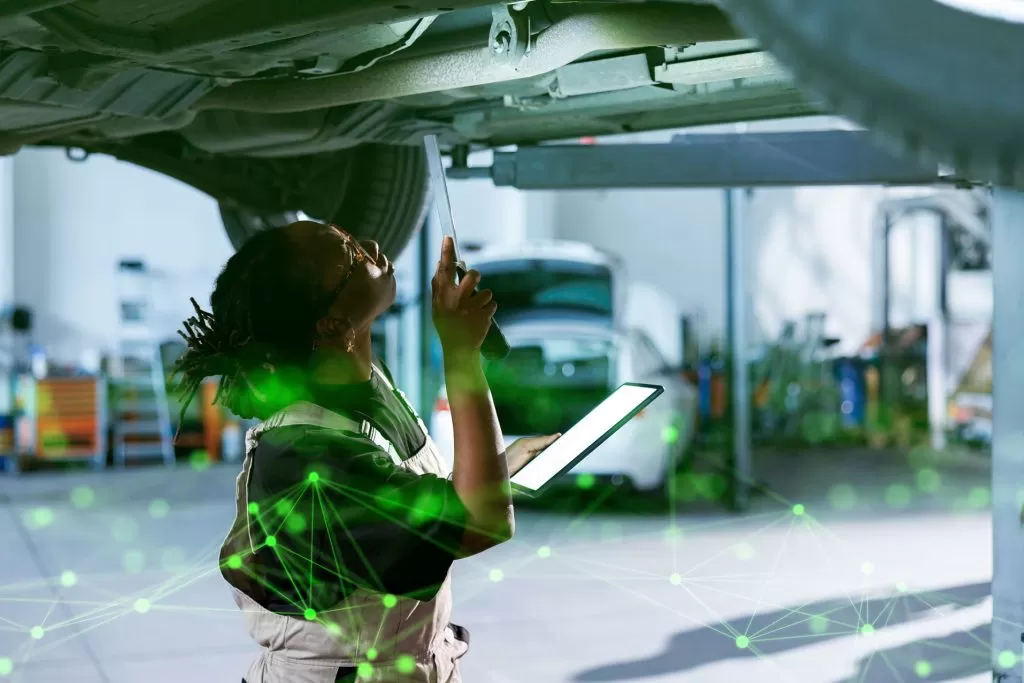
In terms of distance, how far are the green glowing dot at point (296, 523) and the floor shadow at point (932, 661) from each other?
7.53 ft

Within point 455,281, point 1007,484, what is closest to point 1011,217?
point 1007,484

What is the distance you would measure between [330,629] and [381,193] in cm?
211

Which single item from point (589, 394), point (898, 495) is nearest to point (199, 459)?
point (589, 394)

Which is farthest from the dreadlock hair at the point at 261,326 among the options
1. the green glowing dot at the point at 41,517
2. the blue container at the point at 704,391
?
the blue container at the point at 704,391

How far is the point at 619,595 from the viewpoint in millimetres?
4078

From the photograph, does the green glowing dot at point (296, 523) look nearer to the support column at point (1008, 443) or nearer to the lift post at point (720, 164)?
the support column at point (1008, 443)

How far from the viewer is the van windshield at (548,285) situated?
7.24 m

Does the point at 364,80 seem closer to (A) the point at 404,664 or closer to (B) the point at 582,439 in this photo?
(B) the point at 582,439

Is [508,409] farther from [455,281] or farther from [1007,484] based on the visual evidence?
[455,281]

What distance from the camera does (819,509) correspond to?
6.18m

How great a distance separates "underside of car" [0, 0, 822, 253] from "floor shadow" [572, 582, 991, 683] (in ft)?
5.18

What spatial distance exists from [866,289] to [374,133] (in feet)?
41.1

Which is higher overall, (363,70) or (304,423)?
(363,70)

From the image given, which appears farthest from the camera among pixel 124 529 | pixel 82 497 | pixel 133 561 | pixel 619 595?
pixel 82 497
